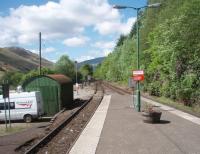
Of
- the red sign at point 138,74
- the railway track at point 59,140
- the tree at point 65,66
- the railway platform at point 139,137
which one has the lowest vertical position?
the railway track at point 59,140

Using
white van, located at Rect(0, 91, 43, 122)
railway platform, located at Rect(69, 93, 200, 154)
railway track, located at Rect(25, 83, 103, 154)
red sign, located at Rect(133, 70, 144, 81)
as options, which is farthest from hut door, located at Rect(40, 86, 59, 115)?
railway platform, located at Rect(69, 93, 200, 154)

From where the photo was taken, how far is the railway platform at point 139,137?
15273 mm

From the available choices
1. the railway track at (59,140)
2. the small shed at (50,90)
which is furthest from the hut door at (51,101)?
the railway track at (59,140)

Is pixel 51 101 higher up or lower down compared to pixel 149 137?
higher up

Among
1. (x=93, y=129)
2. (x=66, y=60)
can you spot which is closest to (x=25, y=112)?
(x=93, y=129)

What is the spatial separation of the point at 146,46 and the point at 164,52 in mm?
22396

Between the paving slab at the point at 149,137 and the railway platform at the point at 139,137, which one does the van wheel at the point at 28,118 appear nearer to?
the railway platform at the point at 139,137

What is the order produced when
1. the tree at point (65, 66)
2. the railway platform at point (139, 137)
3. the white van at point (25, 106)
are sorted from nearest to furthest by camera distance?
1. the railway platform at point (139, 137)
2. the white van at point (25, 106)
3. the tree at point (65, 66)

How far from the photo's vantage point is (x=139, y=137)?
18.2 meters

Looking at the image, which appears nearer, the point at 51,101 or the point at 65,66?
the point at 51,101

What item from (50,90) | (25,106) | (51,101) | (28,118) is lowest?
(28,118)

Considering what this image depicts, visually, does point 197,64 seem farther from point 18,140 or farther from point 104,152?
point 104,152

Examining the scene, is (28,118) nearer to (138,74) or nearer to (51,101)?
(51,101)

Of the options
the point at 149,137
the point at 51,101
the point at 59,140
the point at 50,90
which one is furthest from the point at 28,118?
the point at 149,137
